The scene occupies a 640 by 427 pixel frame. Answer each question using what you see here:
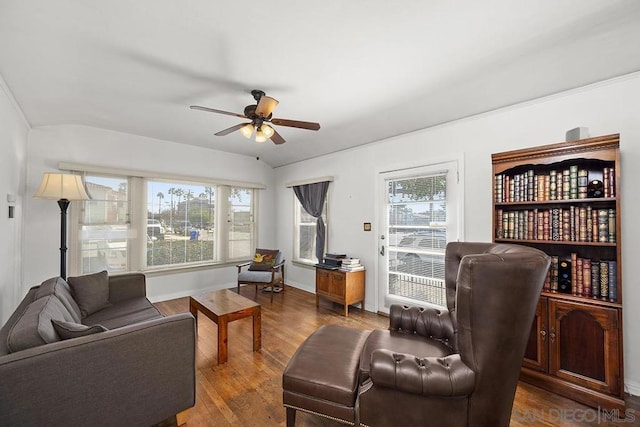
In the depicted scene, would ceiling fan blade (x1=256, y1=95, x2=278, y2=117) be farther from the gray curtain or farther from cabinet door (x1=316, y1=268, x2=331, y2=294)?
cabinet door (x1=316, y1=268, x2=331, y2=294)

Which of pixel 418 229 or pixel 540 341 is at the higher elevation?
pixel 418 229

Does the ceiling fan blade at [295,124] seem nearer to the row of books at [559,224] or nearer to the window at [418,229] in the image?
the window at [418,229]

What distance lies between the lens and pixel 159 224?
4184 mm

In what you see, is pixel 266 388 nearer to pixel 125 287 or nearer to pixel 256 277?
pixel 125 287

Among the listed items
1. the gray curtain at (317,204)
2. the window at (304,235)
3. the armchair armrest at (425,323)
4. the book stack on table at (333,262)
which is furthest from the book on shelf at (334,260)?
the armchair armrest at (425,323)

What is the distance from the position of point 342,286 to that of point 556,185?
8.13 feet

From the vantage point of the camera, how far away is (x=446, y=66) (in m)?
2.05

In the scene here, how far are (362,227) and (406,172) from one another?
103 cm

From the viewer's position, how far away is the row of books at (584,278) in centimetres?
186

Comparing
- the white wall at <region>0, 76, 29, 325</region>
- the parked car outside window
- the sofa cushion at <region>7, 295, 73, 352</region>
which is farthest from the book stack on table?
the white wall at <region>0, 76, 29, 325</region>

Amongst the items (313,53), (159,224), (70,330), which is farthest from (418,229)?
(159,224)

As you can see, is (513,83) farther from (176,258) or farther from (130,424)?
(176,258)

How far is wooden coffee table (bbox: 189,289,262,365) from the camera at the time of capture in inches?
94.8

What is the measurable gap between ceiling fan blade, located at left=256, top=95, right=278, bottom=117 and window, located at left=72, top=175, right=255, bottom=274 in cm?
275
